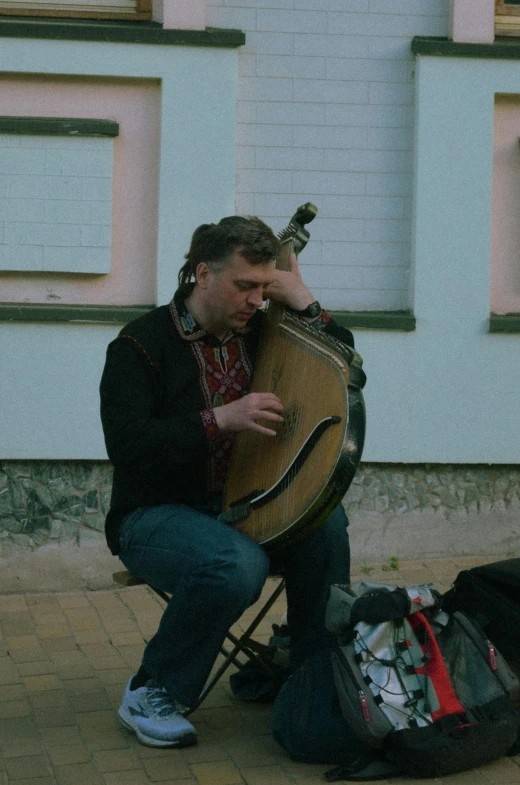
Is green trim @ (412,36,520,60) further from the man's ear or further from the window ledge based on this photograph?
the man's ear

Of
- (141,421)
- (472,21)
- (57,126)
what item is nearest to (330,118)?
(472,21)

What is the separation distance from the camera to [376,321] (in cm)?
545

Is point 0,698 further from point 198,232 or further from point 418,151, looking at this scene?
point 418,151

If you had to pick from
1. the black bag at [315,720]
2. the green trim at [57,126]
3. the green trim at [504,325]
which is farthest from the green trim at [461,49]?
the black bag at [315,720]

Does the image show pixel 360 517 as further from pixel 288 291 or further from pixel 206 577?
pixel 206 577

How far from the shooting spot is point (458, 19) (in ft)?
17.8

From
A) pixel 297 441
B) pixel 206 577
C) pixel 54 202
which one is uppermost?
pixel 54 202

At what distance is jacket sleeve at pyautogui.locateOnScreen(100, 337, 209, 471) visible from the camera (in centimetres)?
347

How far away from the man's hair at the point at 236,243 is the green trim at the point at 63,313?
1673 millimetres

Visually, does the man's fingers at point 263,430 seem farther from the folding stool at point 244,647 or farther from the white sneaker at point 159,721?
the white sneaker at point 159,721

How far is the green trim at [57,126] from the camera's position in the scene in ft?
17.1

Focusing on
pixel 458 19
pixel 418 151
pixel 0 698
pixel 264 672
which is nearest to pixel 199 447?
pixel 264 672

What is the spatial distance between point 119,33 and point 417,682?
124 inches

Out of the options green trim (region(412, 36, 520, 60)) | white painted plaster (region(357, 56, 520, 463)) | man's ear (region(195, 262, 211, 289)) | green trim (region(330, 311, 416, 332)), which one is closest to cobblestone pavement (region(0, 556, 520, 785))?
white painted plaster (region(357, 56, 520, 463))
